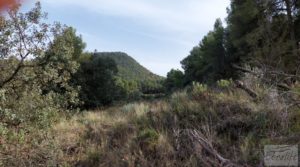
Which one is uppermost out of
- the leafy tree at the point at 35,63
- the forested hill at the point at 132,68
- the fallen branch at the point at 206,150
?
the forested hill at the point at 132,68

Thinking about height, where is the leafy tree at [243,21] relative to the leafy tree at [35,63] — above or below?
above

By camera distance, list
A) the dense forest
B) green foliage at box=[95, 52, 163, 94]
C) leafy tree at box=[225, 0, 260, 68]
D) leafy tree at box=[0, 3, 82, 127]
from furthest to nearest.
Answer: green foliage at box=[95, 52, 163, 94]
leafy tree at box=[225, 0, 260, 68]
leafy tree at box=[0, 3, 82, 127]
the dense forest

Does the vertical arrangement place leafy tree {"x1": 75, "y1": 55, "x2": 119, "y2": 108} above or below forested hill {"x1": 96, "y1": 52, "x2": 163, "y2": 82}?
below

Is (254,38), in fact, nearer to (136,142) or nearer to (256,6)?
(256,6)

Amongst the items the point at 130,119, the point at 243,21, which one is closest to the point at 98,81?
the point at 243,21

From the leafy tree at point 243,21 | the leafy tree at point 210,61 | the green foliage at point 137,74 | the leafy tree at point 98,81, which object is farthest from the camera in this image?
the green foliage at point 137,74

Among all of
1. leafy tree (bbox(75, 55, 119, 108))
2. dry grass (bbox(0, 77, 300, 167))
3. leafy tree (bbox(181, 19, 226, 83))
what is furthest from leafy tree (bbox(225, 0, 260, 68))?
dry grass (bbox(0, 77, 300, 167))

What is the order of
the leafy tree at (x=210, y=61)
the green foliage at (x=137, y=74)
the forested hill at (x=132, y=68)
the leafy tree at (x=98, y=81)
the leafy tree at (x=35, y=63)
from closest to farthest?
the leafy tree at (x=35, y=63) < the leafy tree at (x=98, y=81) < the leafy tree at (x=210, y=61) < the green foliage at (x=137, y=74) < the forested hill at (x=132, y=68)

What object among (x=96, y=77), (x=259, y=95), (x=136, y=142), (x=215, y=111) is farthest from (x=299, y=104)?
(x=96, y=77)

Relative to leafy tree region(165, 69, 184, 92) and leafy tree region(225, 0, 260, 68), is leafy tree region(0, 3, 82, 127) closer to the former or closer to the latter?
leafy tree region(225, 0, 260, 68)

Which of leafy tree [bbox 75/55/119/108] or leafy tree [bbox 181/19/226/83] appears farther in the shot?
leafy tree [bbox 181/19/226/83]

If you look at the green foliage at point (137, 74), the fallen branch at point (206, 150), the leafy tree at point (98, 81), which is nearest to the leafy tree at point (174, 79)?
the green foliage at point (137, 74)

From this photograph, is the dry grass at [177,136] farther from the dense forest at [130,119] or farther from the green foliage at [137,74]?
the green foliage at [137,74]

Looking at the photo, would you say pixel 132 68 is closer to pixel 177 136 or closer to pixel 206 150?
pixel 177 136
